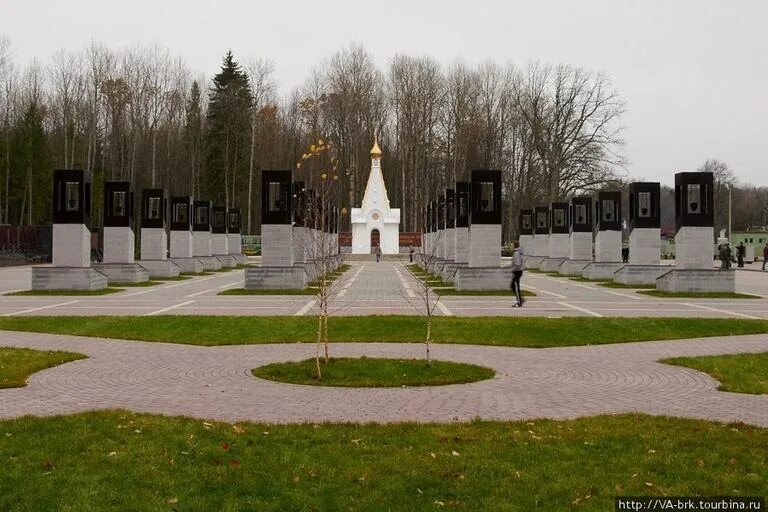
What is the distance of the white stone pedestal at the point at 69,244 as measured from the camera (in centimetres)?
2848

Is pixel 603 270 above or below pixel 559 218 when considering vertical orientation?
Result: below

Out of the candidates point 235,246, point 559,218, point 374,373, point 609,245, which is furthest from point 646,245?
point 235,246

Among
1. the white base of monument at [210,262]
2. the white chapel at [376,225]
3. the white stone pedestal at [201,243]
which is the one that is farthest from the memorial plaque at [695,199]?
the white chapel at [376,225]

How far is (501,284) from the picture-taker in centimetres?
2881

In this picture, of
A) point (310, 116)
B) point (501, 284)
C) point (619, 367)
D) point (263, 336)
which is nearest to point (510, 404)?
point (619, 367)

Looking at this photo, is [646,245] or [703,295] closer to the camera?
[703,295]

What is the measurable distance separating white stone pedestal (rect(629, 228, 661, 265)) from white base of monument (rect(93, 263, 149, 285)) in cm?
2404

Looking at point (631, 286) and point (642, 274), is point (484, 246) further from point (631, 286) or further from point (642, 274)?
point (642, 274)

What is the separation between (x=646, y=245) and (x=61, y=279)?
86.1 ft

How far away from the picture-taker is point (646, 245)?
3412cm

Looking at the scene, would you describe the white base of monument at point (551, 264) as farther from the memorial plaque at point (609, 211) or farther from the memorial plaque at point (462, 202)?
the memorial plaque at point (462, 202)

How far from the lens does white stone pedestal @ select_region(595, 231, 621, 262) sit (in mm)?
40438

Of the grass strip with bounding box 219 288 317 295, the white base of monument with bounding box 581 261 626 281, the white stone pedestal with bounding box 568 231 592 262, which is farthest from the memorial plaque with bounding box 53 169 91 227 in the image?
the white stone pedestal with bounding box 568 231 592 262

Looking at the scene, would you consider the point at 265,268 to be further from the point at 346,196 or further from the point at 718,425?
the point at 346,196
